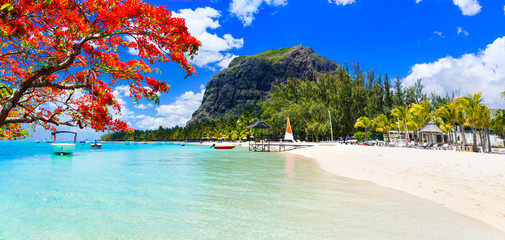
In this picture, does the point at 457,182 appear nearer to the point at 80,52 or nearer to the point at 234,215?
the point at 234,215

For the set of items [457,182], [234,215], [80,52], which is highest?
[80,52]

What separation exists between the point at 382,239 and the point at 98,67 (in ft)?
20.8

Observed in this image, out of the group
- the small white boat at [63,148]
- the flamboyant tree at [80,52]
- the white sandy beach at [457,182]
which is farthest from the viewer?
the small white boat at [63,148]

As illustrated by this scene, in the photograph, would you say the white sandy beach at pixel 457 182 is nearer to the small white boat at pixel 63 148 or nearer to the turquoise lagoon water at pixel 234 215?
the turquoise lagoon water at pixel 234 215

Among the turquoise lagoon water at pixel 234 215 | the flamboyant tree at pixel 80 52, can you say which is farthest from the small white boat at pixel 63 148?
the flamboyant tree at pixel 80 52

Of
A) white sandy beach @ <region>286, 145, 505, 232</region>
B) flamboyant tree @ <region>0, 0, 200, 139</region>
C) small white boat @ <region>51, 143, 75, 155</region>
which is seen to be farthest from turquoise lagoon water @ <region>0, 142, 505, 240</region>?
small white boat @ <region>51, 143, 75, 155</region>

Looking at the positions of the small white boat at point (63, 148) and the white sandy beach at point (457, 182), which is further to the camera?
the small white boat at point (63, 148)

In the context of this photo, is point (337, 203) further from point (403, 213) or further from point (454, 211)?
point (454, 211)

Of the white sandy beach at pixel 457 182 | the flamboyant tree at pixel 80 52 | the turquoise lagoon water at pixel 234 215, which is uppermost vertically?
the flamboyant tree at pixel 80 52

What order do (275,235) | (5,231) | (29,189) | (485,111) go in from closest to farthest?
(275,235)
(5,231)
(29,189)
(485,111)

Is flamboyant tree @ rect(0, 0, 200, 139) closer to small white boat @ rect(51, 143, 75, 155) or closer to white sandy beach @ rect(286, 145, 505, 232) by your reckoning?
white sandy beach @ rect(286, 145, 505, 232)

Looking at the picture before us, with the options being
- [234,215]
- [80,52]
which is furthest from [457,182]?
[80,52]

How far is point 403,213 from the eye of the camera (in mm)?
6586

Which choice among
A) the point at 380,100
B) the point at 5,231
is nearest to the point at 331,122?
the point at 380,100
